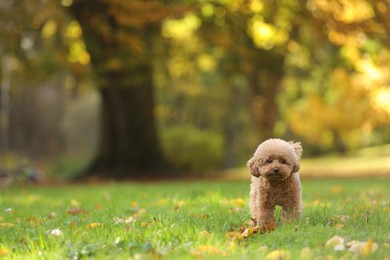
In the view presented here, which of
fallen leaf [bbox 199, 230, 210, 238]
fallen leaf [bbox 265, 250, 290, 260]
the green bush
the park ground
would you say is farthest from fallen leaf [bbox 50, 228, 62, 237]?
the green bush

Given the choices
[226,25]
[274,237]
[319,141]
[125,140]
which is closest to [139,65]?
[125,140]

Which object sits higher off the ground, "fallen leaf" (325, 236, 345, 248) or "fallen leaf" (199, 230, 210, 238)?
"fallen leaf" (199, 230, 210, 238)

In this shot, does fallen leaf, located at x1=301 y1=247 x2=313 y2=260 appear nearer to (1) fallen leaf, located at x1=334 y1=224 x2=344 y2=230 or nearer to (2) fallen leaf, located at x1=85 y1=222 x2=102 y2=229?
(1) fallen leaf, located at x1=334 y1=224 x2=344 y2=230

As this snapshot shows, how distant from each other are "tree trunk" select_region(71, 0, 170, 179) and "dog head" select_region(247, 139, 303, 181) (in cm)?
1298

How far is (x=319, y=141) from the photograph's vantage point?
45.6 m

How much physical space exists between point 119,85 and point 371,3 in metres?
7.82

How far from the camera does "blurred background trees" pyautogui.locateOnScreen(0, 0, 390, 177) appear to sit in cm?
1891

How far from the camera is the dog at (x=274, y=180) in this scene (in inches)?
234

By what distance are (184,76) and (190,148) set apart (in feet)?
31.8

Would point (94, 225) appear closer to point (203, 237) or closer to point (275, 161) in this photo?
point (203, 237)

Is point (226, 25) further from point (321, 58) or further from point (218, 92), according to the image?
point (218, 92)

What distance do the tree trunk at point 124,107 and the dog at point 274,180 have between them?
12.9 meters

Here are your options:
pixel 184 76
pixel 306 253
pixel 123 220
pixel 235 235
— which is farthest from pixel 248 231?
pixel 184 76

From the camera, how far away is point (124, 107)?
20.3 metres
